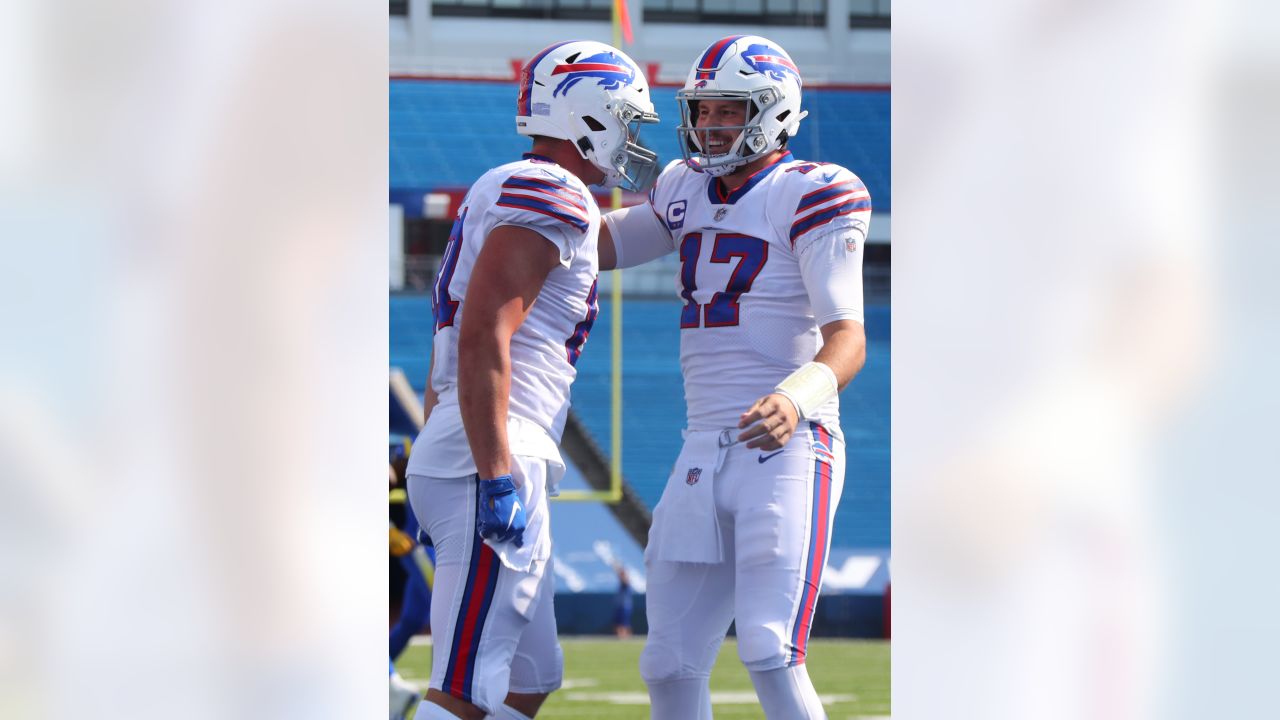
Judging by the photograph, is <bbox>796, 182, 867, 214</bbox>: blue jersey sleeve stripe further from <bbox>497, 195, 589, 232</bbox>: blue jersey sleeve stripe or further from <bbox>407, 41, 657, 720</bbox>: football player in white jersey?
<bbox>497, 195, 589, 232</bbox>: blue jersey sleeve stripe

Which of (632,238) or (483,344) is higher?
(632,238)

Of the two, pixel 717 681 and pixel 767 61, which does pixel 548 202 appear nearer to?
pixel 767 61

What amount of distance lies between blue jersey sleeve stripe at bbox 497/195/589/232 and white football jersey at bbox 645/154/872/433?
1.31 ft

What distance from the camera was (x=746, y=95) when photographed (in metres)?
2.80

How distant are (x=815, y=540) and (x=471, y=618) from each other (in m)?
0.66

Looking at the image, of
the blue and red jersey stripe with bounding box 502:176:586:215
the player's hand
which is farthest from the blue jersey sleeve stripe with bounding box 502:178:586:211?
the player's hand

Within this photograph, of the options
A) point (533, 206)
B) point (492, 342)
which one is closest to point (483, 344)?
point (492, 342)

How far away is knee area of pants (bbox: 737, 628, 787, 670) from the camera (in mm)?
2531
